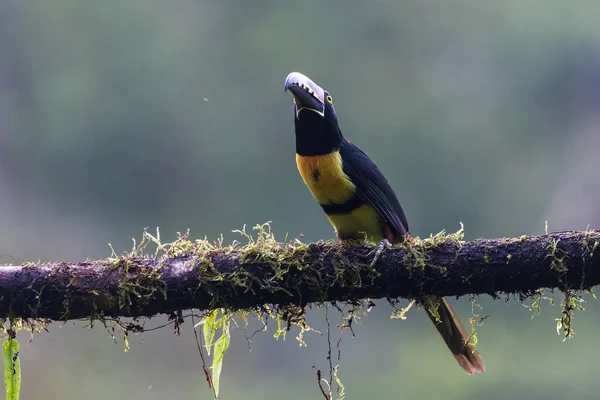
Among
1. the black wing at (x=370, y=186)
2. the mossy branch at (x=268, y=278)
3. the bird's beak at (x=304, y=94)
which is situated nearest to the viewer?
the mossy branch at (x=268, y=278)

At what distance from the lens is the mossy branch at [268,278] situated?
2.28 meters

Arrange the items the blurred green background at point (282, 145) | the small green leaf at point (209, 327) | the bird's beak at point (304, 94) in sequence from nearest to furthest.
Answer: the small green leaf at point (209, 327) < the bird's beak at point (304, 94) < the blurred green background at point (282, 145)

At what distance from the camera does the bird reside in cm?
297

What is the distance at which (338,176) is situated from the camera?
2.96 meters

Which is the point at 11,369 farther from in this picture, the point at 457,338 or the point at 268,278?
the point at 457,338

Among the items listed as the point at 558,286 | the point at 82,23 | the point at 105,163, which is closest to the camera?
the point at 558,286

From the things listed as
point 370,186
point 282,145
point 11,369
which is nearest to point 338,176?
point 370,186

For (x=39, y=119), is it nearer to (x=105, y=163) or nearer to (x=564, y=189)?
(x=105, y=163)

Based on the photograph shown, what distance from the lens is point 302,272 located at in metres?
2.35

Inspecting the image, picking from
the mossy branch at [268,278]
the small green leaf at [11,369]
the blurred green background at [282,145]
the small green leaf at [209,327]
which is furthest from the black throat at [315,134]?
the blurred green background at [282,145]

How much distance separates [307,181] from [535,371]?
6239mm

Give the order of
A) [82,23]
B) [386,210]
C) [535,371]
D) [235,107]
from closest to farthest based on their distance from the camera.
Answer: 1. [386,210]
2. [535,371]
3. [235,107]
4. [82,23]

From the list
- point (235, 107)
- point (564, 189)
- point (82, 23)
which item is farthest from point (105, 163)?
point (564, 189)

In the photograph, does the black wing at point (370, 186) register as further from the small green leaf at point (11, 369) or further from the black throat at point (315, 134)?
the small green leaf at point (11, 369)
